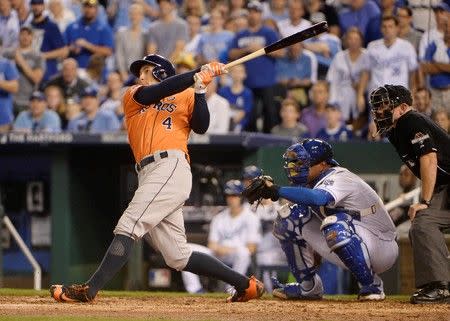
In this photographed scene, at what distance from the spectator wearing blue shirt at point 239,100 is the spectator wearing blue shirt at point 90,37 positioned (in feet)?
6.94

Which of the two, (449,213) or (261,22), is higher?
(261,22)

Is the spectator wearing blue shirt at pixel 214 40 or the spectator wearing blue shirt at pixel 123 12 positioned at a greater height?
the spectator wearing blue shirt at pixel 123 12

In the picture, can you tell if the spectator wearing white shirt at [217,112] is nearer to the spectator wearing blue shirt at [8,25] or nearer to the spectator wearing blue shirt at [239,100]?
the spectator wearing blue shirt at [239,100]

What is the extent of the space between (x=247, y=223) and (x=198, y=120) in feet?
15.0

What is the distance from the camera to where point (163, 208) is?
7051mm

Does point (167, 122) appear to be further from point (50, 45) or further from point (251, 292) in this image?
point (50, 45)

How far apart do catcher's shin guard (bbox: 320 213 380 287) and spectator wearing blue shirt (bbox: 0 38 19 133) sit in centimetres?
675

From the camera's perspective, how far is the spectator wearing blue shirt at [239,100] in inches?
502

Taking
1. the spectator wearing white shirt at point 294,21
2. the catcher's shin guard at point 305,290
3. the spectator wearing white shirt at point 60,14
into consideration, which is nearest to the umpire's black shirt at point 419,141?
the catcher's shin guard at point 305,290

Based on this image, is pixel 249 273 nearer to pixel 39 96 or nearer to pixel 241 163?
pixel 241 163

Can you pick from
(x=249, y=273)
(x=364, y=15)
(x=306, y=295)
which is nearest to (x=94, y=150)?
(x=249, y=273)

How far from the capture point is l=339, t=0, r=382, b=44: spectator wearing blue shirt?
12859 mm

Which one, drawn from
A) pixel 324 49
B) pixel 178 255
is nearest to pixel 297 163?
pixel 178 255

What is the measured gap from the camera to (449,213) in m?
7.67
